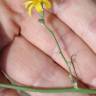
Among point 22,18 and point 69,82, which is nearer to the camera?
point 69,82

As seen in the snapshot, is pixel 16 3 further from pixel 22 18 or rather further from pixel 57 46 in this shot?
pixel 57 46

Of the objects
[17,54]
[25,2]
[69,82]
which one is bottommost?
[69,82]

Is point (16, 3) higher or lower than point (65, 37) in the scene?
higher

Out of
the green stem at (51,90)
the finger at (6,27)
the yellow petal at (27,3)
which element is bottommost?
the green stem at (51,90)

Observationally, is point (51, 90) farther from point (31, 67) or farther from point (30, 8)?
point (30, 8)

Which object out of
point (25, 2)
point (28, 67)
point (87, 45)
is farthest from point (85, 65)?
point (25, 2)

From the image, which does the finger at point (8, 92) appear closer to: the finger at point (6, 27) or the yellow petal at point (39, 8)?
the finger at point (6, 27)

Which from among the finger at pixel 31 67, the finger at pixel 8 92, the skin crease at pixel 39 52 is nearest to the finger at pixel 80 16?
the skin crease at pixel 39 52

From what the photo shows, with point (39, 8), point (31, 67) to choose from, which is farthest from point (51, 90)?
point (39, 8)
